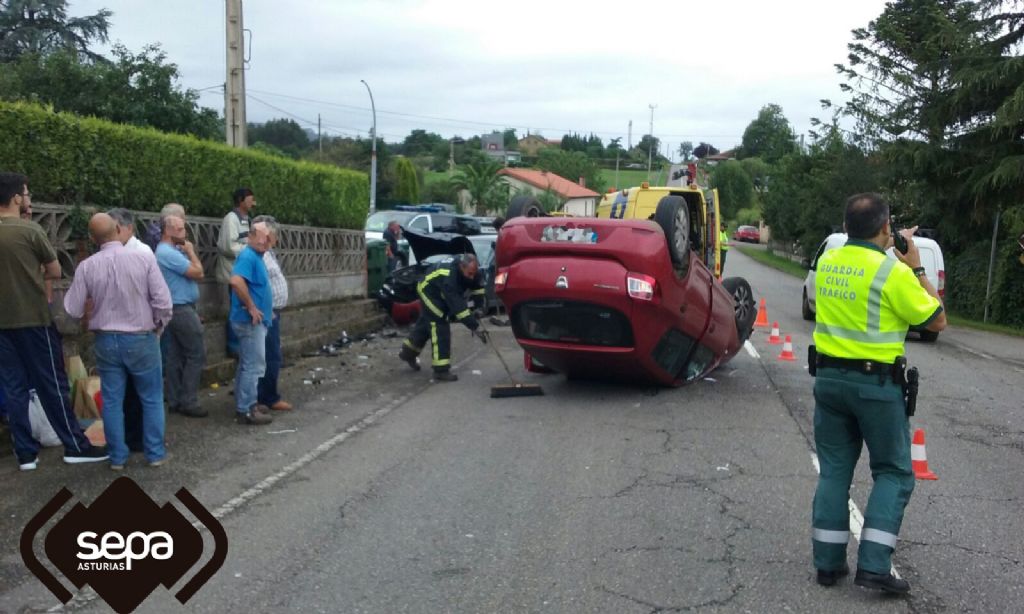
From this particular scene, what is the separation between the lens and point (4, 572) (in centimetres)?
481

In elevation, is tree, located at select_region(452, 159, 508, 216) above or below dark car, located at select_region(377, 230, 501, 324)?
above

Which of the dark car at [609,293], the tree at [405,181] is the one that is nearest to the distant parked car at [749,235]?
the tree at [405,181]

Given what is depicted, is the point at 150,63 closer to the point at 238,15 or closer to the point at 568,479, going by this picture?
the point at 238,15

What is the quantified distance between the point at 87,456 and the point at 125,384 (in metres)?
0.61

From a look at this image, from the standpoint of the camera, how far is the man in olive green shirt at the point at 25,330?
6520 mm

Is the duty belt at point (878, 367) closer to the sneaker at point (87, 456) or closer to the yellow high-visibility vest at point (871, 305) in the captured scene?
the yellow high-visibility vest at point (871, 305)

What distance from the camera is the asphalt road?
4613mm

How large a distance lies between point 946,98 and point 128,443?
72.4 ft

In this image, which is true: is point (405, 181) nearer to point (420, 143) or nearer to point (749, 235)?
point (749, 235)

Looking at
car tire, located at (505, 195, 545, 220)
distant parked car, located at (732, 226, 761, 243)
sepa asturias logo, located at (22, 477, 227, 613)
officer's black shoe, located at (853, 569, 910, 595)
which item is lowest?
distant parked car, located at (732, 226, 761, 243)

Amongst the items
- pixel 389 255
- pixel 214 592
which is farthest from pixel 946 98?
pixel 214 592

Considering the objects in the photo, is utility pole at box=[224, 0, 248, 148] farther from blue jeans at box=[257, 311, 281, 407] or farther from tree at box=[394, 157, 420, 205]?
tree at box=[394, 157, 420, 205]

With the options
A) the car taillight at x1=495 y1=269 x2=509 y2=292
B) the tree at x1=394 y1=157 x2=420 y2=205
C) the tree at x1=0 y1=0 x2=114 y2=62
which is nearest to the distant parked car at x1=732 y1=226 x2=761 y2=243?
the tree at x1=394 y1=157 x2=420 y2=205

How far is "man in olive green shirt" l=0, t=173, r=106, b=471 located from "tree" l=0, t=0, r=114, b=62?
38770mm
